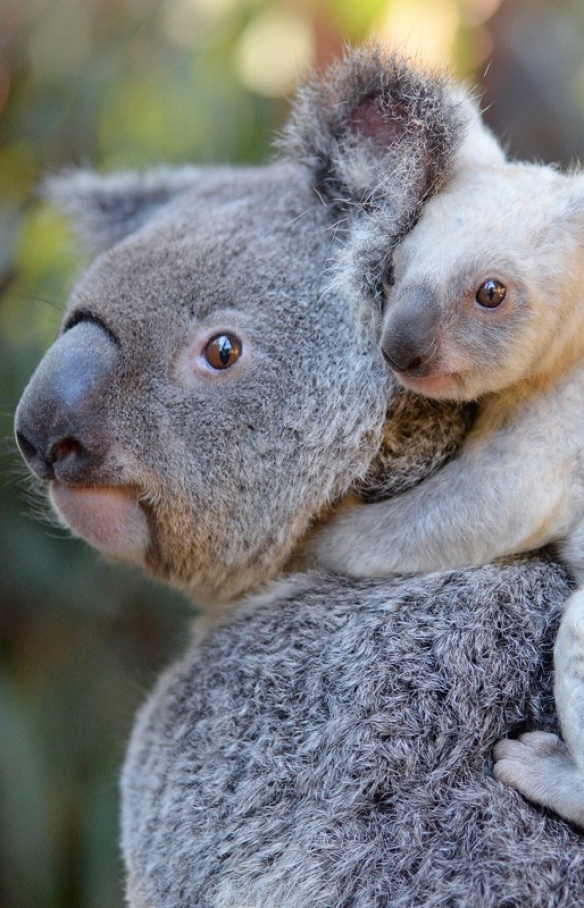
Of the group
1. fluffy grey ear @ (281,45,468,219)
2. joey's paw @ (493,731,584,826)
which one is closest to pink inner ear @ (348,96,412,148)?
fluffy grey ear @ (281,45,468,219)

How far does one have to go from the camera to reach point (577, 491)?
1.53 metres

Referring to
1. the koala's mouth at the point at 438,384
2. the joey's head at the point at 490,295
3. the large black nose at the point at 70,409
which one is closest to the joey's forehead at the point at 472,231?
the joey's head at the point at 490,295

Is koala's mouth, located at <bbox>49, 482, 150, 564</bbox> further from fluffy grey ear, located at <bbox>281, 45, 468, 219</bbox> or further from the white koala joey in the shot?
fluffy grey ear, located at <bbox>281, 45, 468, 219</bbox>

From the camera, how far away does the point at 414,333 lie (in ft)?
4.60

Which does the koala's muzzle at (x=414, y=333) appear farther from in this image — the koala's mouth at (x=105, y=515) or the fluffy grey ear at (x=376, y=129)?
the koala's mouth at (x=105, y=515)

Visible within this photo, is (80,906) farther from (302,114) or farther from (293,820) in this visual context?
(302,114)

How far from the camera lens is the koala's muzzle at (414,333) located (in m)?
1.40

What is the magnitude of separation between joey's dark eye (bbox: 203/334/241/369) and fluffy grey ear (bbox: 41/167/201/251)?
2.20 ft

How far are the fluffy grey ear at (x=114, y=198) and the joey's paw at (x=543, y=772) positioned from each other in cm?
145

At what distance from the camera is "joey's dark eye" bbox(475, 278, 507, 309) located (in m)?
1.44

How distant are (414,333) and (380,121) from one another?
20.9 inches

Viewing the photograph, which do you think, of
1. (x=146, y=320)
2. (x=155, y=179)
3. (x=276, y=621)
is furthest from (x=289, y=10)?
(x=276, y=621)

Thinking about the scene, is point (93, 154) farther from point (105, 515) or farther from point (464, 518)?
point (464, 518)

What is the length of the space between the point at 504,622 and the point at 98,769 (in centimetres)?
208
